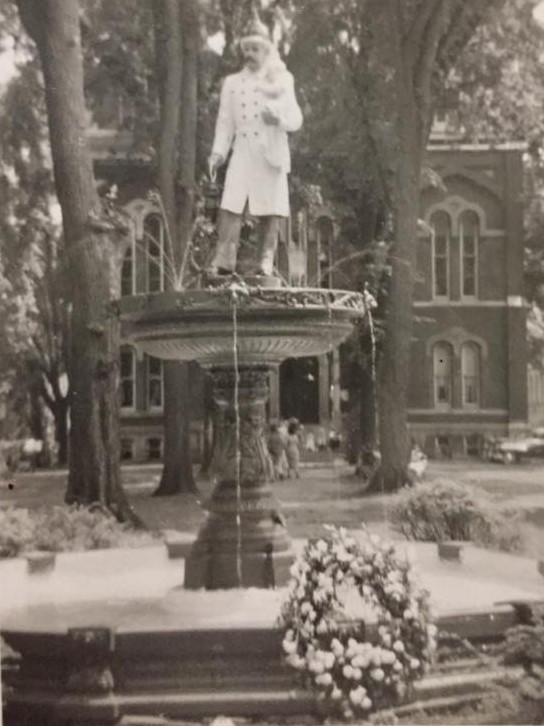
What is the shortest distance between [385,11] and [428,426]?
4.15 m

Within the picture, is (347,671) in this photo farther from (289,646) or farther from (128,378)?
(128,378)

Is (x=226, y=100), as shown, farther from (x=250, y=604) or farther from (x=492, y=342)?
(x=492, y=342)

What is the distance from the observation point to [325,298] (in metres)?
5.30

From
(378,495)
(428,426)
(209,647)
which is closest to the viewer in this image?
(209,647)

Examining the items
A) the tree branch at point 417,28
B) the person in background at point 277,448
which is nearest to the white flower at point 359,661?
the person in background at point 277,448

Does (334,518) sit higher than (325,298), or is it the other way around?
(325,298)

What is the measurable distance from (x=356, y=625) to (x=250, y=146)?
2.89 metres

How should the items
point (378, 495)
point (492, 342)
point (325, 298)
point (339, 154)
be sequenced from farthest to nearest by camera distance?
point (339, 154), point (492, 342), point (378, 495), point (325, 298)

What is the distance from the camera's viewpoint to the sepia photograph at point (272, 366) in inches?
184

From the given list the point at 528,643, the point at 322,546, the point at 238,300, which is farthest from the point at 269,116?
the point at 528,643

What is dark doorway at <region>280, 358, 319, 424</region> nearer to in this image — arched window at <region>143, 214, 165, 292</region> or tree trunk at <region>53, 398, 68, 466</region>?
arched window at <region>143, 214, 165, 292</region>

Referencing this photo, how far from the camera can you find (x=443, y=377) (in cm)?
907

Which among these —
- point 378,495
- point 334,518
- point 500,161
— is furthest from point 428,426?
point 500,161

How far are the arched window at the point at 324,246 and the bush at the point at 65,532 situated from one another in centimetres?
311
